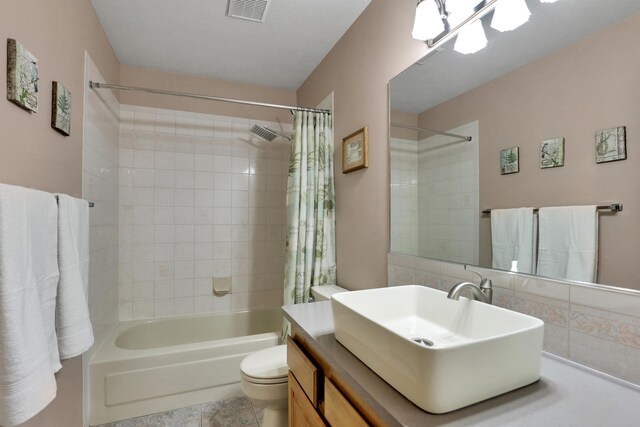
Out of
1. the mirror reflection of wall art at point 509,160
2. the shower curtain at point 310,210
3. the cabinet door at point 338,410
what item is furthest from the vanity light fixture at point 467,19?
the cabinet door at point 338,410

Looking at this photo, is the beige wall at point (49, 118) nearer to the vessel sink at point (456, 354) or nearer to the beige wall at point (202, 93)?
the beige wall at point (202, 93)

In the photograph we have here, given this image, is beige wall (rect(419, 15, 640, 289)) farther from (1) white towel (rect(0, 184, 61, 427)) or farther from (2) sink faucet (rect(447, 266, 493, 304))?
(1) white towel (rect(0, 184, 61, 427))

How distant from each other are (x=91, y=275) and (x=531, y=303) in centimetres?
222

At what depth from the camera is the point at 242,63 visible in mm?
2455

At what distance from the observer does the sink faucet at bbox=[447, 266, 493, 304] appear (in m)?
0.87

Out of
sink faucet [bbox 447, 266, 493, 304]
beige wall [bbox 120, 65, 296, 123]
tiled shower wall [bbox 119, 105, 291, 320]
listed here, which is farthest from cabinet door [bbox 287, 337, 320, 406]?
beige wall [bbox 120, 65, 296, 123]

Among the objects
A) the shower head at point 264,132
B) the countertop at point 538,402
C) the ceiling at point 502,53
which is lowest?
the countertop at point 538,402

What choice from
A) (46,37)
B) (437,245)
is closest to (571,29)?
(437,245)

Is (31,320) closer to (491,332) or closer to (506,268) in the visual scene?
(491,332)

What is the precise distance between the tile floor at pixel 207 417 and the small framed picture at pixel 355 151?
1.64 meters

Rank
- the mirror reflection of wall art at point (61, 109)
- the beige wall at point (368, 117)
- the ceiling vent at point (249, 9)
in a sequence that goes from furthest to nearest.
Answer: the ceiling vent at point (249, 9)
the beige wall at point (368, 117)
the mirror reflection of wall art at point (61, 109)

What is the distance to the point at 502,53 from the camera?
1.05 meters

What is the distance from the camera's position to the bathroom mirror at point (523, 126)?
743mm

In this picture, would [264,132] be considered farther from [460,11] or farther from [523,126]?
[523,126]
